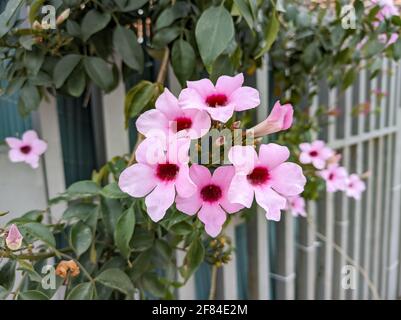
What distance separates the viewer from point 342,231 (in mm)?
1763

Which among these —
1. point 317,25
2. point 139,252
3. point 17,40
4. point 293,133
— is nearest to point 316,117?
point 293,133

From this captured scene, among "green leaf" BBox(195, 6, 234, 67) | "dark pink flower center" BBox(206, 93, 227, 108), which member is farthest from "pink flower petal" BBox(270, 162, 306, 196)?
"green leaf" BBox(195, 6, 234, 67)

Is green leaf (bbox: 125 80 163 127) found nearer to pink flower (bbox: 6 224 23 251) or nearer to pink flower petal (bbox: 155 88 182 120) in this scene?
pink flower petal (bbox: 155 88 182 120)

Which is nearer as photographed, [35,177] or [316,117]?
[35,177]

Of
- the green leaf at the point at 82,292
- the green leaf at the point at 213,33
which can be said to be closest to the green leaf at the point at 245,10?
the green leaf at the point at 213,33

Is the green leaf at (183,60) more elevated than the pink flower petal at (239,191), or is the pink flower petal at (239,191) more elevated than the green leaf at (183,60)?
the green leaf at (183,60)

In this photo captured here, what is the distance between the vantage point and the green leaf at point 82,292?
0.63 meters

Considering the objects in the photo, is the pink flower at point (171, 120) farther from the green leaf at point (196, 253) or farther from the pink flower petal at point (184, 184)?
the green leaf at point (196, 253)

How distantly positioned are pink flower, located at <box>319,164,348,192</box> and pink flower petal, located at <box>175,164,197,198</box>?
2.82 feet

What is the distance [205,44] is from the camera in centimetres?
57

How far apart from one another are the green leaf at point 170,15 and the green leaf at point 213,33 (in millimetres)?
137

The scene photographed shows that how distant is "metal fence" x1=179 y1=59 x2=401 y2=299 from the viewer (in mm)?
1345
